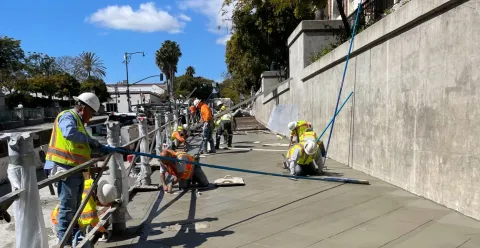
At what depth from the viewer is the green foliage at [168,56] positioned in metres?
74.4

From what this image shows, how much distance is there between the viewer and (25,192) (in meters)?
2.57

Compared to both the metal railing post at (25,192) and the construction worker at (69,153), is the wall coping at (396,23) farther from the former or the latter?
the metal railing post at (25,192)

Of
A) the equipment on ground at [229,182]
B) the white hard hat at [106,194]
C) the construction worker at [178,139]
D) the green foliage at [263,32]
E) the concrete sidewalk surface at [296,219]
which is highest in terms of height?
the green foliage at [263,32]

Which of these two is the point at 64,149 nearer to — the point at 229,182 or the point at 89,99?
the point at 89,99

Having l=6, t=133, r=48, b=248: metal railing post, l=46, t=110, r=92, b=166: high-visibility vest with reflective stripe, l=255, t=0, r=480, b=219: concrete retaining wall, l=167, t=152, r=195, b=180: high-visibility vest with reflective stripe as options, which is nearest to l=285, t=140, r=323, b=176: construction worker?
l=255, t=0, r=480, b=219: concrete retaining wall

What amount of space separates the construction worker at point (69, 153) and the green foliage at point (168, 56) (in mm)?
72512

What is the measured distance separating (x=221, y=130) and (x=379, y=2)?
20.3 feet

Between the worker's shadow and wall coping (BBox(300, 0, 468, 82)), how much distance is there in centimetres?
368

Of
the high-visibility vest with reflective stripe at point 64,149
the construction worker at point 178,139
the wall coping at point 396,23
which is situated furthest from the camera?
the construction worker at point 178,139

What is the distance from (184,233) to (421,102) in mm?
3521

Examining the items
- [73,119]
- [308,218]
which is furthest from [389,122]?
[73,119]

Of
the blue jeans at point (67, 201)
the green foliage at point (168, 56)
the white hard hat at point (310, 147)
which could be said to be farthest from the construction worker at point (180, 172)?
the green foliage at point (168, 56)

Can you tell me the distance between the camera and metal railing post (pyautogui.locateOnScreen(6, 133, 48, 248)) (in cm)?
257

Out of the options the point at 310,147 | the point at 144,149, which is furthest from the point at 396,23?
the point at 144,149
